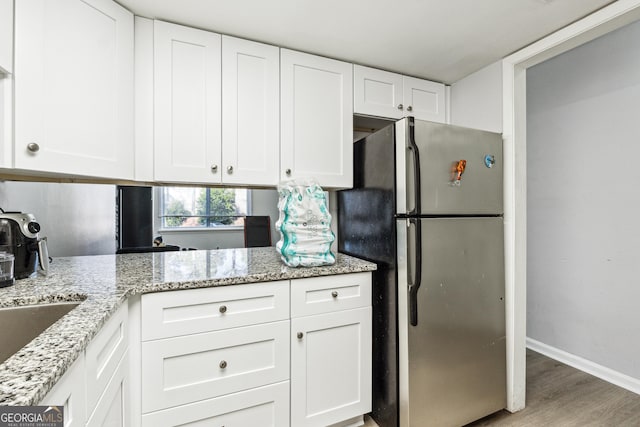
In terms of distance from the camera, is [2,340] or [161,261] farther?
[161,261]

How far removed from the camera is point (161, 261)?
1.67 meters

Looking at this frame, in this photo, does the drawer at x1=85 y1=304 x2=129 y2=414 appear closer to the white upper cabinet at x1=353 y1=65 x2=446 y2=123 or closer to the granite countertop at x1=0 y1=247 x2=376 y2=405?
the granite countertop at x1=0 y1=247 x2=376 y2=405

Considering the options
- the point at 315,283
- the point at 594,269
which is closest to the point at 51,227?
the point at 315,283

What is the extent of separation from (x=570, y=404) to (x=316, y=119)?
2.35 metres

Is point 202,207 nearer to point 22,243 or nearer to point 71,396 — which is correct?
point 22,243

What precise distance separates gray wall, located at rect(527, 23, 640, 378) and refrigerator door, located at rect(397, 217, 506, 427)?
1.00m

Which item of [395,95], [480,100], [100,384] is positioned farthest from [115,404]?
[480,100]

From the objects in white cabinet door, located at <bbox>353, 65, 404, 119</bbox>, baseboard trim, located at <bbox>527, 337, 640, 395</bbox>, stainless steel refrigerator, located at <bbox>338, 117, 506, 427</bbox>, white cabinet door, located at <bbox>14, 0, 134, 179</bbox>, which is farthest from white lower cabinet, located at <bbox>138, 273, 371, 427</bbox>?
baseboard trim, located at <bbox>527, 337, 640, 395</bbox>

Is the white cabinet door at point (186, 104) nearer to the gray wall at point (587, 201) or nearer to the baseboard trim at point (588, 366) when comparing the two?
the gray wall at point (587, 201)

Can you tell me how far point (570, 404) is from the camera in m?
1.86

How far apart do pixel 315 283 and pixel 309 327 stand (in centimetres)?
22

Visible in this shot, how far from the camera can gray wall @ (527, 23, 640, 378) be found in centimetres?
204

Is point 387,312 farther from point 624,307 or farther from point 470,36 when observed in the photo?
point 624,307

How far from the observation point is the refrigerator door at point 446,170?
5.06 ft
